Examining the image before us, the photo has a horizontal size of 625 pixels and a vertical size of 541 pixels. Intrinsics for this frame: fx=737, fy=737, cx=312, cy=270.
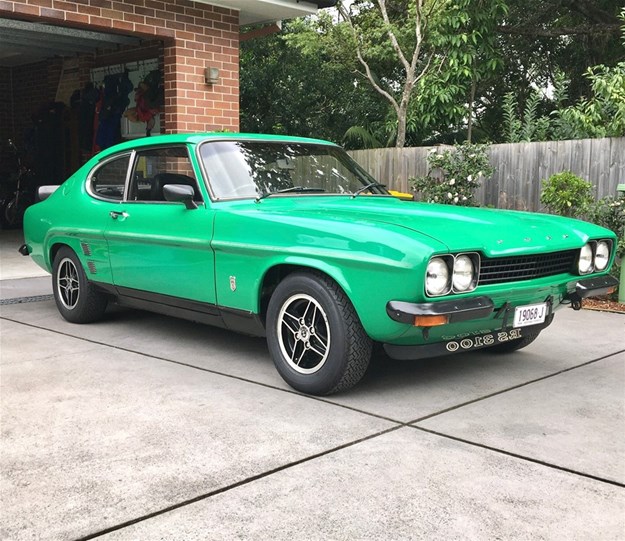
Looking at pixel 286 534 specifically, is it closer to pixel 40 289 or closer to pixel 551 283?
pixel 551 283

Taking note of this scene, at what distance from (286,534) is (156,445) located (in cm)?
107

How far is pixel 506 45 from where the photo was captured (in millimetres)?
17406

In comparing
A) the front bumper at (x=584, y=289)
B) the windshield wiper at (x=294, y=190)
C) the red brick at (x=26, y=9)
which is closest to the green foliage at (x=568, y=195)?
the front bumper at (x=584, y=289)

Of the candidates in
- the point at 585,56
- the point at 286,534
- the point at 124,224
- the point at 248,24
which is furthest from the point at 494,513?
the point at 585,56

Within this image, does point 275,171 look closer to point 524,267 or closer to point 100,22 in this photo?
point 524,267

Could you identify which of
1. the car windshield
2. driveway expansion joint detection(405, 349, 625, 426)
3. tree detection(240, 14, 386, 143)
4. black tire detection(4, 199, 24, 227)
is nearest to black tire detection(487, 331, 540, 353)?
driveway expansion joint detection(405, 349, 625, 426)

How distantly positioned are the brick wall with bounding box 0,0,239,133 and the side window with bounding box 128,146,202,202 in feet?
12.4

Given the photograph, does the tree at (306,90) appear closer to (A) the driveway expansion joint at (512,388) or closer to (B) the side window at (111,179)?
(B) the side window at (111,179)

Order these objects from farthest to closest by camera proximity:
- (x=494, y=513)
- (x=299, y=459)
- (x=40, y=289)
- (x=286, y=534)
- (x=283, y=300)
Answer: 1. (x=40, y=289)
2. (x=283, y=300)
3. (x=299, y=459)
4. (x=494, y=513)
5. (x=286, y=534)

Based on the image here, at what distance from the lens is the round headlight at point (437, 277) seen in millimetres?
3715

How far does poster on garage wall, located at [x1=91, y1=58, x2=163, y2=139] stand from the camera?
10539 millimetres

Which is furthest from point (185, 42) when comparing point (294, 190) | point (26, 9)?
point (294, 190)

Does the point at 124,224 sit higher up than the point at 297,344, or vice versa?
the point at 124,224

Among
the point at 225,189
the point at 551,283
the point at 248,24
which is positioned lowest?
the point at 551,283
